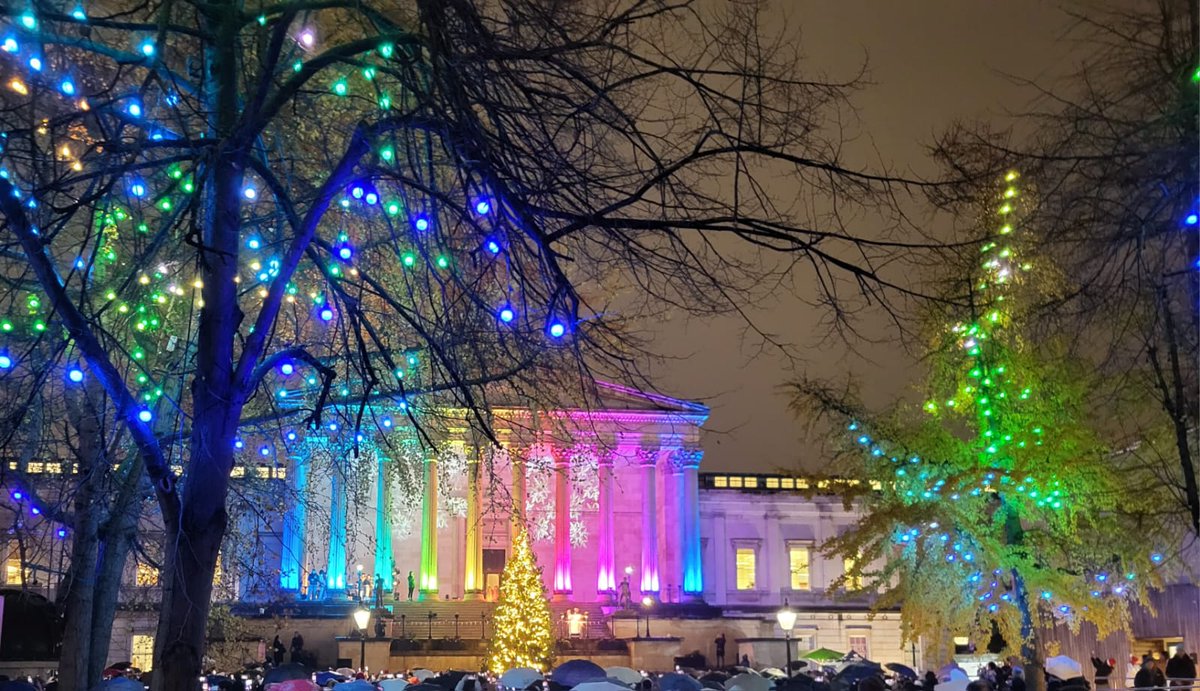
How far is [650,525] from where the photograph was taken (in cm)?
6531

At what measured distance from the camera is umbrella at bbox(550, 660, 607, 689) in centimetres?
2380

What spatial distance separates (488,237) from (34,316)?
800 centimetres

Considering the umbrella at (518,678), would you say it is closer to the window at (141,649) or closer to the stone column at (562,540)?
the window at (141,649)

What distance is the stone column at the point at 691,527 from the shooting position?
64.9 metres

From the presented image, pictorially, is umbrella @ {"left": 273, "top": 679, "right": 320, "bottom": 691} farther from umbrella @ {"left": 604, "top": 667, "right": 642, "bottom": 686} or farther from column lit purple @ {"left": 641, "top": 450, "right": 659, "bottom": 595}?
column lit purple @ {"left": 641, "top": 450, "right": 659, "bottom": 595}

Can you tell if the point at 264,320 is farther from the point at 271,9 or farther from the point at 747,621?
the point at 747,621

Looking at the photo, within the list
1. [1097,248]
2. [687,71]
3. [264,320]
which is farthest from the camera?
[1097,248]

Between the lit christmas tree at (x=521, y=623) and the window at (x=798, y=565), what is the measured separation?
115ft

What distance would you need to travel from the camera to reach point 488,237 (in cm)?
684

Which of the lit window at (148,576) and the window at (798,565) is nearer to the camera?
the lit window at (148,576)

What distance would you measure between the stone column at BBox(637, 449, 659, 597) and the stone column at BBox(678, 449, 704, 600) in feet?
4.96

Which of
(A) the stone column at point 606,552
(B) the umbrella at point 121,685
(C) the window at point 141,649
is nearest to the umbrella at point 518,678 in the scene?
(B) the umbrella at point 121,685

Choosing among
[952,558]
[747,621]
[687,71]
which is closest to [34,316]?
[687,71]

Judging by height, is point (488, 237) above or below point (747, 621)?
above
